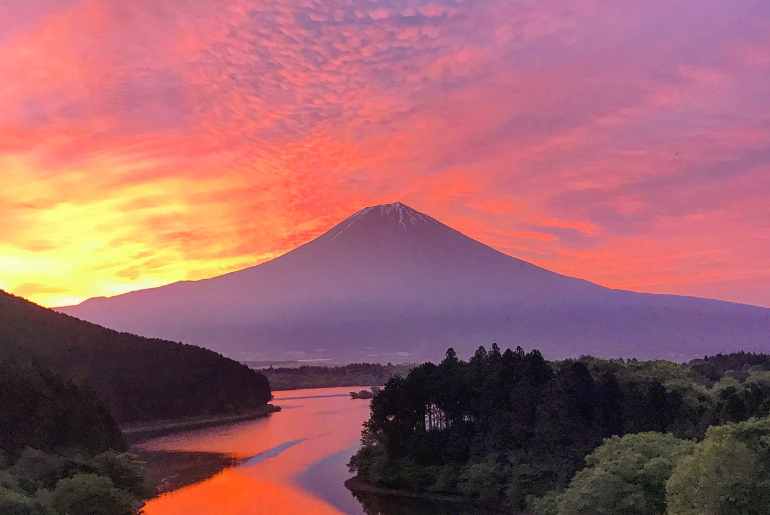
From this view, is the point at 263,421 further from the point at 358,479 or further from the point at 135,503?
the point at 135,503

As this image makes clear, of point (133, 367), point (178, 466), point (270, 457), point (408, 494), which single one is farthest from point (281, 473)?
point (133, 367)

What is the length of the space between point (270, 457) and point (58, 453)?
18543 mm

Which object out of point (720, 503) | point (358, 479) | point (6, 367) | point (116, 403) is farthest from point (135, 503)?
point (116, 403)

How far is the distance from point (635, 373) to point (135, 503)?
3913 centimetres

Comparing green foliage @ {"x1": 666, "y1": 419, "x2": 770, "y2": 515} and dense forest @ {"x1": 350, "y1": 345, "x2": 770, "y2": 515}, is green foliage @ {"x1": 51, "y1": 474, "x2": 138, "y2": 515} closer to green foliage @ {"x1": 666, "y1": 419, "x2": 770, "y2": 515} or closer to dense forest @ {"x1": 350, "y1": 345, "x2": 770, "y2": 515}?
dense forest @ {"x1": 350, "y1": 345, "x2": 770, "y2": 515}

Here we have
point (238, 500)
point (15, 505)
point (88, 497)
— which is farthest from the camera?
point (238, 500)

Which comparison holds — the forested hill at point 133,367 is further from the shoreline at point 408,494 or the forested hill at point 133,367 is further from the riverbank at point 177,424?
the shoreline at point 408,494

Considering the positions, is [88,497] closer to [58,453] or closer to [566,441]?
[58,453]

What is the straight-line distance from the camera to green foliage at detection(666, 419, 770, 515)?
828 inches

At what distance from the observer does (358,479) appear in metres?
47.7

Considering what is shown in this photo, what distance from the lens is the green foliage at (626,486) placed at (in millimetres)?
28047

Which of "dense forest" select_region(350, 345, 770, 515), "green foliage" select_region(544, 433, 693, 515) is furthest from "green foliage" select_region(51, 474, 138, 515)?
"green foliage" select_region(544, 433, 693, 515)

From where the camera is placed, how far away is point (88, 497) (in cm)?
3303

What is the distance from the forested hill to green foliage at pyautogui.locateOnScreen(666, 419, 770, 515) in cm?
6646
